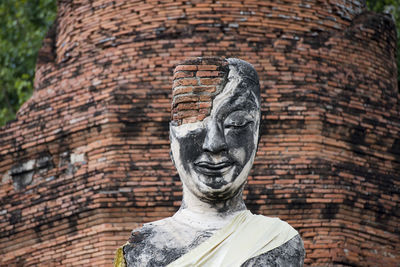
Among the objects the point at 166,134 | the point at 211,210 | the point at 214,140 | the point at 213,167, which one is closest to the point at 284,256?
the point at 211,210

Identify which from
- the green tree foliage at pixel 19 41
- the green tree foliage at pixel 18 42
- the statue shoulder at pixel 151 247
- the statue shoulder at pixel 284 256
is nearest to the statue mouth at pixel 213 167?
the statue shoulder at pixel 151 247

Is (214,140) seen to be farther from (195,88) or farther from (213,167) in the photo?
(195,88)

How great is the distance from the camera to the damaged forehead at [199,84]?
6395mm

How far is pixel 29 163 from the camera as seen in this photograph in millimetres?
12031

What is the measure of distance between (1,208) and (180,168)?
19.6 feet

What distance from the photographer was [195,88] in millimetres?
6414

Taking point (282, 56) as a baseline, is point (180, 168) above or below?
below

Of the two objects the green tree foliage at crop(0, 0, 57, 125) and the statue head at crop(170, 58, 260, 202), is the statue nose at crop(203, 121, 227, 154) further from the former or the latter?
the green tree foliage at crop(0, 0, 57, 125)

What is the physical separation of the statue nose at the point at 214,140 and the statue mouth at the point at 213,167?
7 centimetres

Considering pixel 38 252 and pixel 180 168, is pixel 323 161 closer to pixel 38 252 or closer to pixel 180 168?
pixel 38 252

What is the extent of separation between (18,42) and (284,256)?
13.9 m

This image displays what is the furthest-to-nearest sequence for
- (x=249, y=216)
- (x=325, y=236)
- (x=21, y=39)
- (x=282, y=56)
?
(x=21, y=39) < (x=282, y=56) < (x=325, y=236) < (x=249, y=216)

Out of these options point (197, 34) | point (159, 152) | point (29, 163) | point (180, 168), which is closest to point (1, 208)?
point (29, 163)

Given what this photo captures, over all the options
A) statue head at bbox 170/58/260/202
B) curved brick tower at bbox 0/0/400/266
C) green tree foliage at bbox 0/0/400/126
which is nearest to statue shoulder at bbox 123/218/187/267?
statue head at bbox 170/58/260/202
